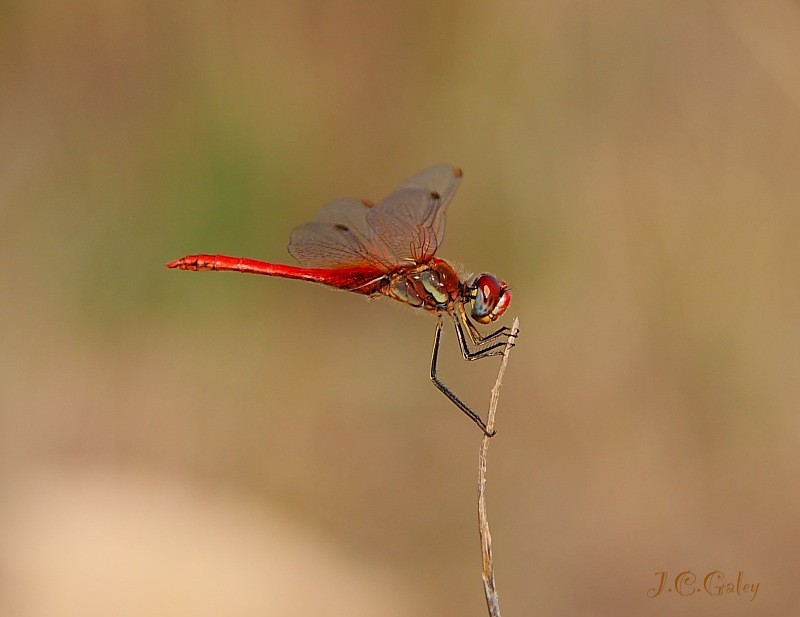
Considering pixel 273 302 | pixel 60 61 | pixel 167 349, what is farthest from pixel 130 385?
pixel 60 61

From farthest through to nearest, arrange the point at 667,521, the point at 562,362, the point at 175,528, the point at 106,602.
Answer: the point at 562,362 < the point at 667,521 < the point at 175,528 < the point at 106,602

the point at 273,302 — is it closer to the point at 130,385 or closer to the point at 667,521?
the point at 130,385

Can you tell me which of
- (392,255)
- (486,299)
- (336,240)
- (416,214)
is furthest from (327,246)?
(486,299)

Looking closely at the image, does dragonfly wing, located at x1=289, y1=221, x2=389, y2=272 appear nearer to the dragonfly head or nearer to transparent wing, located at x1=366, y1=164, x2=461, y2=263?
transparent wing, located at x1=366, y1=164, x2=461, y2=263

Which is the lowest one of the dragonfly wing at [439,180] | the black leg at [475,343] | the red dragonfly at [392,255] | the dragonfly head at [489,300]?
the black leg at [475,343]

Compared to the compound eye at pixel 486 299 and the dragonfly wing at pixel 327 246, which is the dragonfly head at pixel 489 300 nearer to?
the compound eye at pixel 486 299

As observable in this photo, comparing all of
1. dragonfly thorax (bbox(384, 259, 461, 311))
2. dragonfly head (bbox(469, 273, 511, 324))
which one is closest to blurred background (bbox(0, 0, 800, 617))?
dragonfly thorax (bbox(384, 259, 461, 311))

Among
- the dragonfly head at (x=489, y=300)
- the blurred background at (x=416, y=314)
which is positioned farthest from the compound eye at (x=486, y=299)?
the blurred background at (x=416, y=314)
